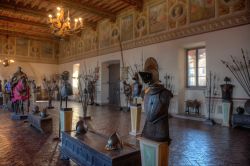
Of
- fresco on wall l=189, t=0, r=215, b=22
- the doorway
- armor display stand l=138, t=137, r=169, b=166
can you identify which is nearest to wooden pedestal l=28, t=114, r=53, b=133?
armor display stand l=138, t=137, r=169, b=166

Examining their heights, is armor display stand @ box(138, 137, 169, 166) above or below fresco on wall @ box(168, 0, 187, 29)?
below

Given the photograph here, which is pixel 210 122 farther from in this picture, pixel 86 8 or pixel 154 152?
pixel 86 8

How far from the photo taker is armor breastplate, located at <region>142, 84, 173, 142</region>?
2.25 m

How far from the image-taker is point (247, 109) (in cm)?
589

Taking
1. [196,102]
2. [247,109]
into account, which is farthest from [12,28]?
[247,109]

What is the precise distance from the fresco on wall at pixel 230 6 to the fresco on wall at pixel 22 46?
15.3 metres

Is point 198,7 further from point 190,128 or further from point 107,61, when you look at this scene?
point 107,61

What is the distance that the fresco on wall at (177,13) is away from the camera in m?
8.17

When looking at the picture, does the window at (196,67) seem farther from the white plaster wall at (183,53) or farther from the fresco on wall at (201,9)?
the fresco on wall at (201,9)

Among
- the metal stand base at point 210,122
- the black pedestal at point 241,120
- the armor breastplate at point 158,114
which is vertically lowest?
the metal stand base at point 210,122

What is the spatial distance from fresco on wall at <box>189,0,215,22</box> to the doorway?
5.76 meters

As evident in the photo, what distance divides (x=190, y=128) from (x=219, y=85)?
6.67ft

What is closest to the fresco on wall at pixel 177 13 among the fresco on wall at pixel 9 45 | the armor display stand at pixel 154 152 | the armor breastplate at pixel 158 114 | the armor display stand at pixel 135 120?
the armor display stand at pixel 135 120

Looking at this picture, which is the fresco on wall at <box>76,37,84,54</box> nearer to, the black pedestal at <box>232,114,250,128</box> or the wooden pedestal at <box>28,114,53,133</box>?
the wooden pedestal at <box>28,114,53,133</box>
